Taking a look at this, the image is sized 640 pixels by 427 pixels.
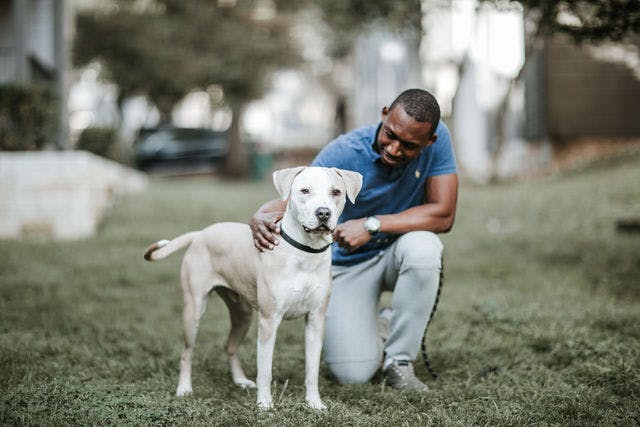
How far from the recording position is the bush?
9.27m

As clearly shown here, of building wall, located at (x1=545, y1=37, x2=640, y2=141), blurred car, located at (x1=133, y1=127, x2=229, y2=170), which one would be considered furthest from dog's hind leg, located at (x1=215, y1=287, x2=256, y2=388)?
blurred car, located at (x1=133, y1=127, x2=229, y2=170)

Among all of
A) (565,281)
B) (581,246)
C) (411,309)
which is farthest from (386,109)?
(581,246)

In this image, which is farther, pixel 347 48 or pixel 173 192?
pixel 347 48

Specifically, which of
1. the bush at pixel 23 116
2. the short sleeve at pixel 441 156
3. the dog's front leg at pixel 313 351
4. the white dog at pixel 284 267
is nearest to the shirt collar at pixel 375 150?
the short sleeve at pixel 441 156

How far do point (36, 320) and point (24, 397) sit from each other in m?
2.01

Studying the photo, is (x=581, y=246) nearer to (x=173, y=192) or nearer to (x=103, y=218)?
(x=103, y=218)

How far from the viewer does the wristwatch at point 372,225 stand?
3.80 metres

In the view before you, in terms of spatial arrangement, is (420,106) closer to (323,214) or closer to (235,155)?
(323,214)

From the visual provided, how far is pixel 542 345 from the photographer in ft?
14.7

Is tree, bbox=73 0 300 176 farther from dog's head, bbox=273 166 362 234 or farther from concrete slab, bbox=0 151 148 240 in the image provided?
dog's head, bbox=273 166 362 234

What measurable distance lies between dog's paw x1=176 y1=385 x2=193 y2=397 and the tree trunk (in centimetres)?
1927

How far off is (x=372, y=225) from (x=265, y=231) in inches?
27.7

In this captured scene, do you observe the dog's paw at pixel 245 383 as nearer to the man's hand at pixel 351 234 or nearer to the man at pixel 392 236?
the man at pixel 392 236

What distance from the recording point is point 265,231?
3.35 metres
